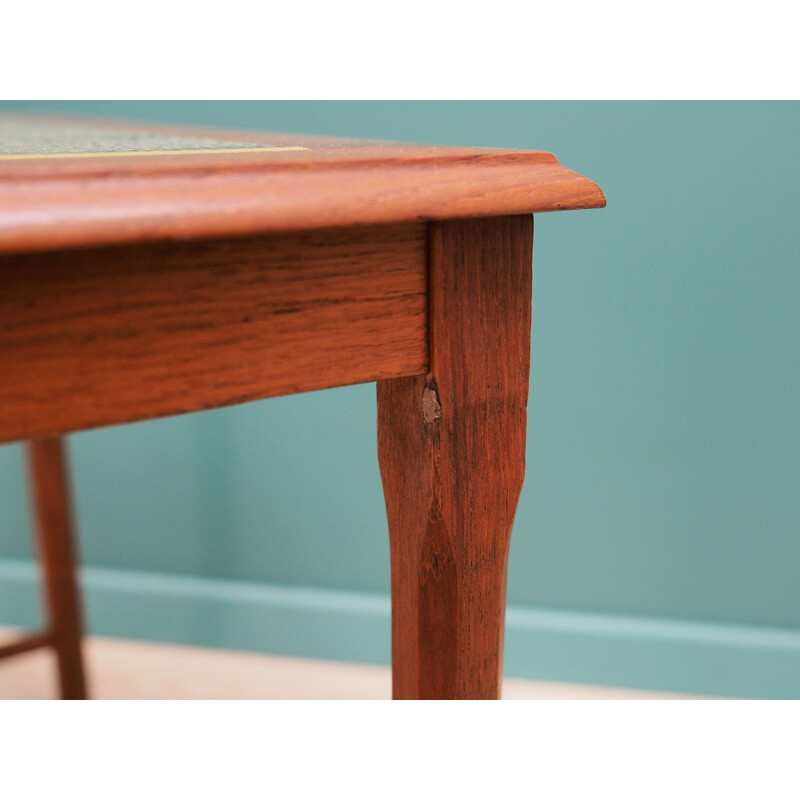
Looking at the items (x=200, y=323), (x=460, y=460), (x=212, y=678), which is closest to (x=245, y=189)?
(x=200, y=323)

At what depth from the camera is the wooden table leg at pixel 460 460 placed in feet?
1.53

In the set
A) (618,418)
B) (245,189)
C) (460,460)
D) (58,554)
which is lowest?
(58,554)

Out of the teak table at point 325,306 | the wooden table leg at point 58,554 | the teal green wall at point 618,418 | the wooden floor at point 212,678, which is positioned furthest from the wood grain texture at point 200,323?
the wooden floor at point 212,678

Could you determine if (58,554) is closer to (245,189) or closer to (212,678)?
(212,678)

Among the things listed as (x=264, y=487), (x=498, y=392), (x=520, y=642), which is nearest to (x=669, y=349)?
(x=520, y=642)

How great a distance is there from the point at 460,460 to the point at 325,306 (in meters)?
0.12

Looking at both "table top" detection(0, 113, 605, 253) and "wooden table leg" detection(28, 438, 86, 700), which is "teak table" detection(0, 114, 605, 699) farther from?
"wooden table leg" detection(28, 438, 86, 700)

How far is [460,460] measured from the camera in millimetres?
495

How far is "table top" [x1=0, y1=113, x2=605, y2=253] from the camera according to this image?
0.32 m

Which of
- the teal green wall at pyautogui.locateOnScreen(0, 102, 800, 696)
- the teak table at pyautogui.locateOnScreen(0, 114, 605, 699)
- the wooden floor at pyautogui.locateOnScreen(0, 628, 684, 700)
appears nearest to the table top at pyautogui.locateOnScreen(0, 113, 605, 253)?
the teak table at pyautogui.locateOnScreen(0, 114, 605, 699)

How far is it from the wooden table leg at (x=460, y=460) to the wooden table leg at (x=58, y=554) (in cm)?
80

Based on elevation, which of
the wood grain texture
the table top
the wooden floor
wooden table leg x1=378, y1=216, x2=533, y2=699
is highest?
the table top

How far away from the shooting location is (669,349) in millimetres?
1181

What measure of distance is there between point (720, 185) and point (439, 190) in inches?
32.2
